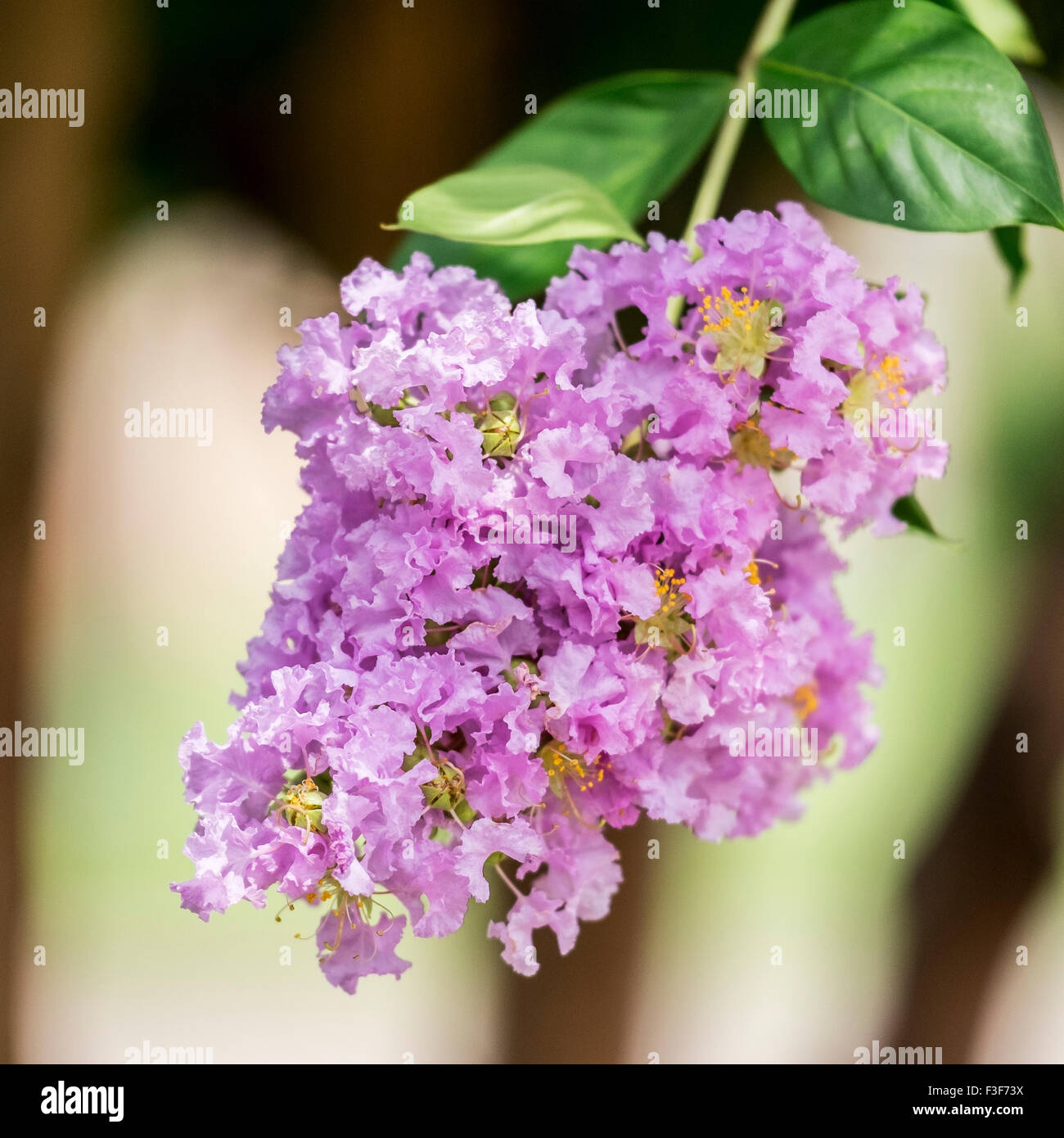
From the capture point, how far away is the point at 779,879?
198 cm

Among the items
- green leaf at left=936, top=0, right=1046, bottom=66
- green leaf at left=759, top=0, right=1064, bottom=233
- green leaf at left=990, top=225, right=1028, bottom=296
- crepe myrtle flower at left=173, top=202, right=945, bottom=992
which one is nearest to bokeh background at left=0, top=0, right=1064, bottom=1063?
green leaf at left=936, top=0, right=1046, bottom=66

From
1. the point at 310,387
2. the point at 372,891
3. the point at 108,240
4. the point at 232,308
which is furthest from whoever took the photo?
the point at 232,308

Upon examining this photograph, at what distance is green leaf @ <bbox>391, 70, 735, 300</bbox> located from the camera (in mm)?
887

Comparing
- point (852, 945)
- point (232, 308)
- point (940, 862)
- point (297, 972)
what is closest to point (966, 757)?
point (940, 862)

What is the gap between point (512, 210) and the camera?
29.1 inches

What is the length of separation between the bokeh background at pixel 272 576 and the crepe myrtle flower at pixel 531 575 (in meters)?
0.96

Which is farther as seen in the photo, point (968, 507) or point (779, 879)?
point (779, 879)

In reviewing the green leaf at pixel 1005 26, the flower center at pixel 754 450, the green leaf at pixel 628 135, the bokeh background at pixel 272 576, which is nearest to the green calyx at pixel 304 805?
the flower center at pixel 754 450

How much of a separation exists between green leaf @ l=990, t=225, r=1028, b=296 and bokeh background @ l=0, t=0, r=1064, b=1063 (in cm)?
66

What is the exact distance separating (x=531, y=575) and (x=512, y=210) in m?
0.27

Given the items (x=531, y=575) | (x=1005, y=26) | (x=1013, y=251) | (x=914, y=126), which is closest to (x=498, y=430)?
(x=531, y=575)

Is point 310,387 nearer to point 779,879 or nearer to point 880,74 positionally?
point 880,74

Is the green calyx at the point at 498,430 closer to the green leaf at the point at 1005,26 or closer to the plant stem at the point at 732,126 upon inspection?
the plant stem at the point at 732,126

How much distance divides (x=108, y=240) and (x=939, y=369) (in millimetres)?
1433
